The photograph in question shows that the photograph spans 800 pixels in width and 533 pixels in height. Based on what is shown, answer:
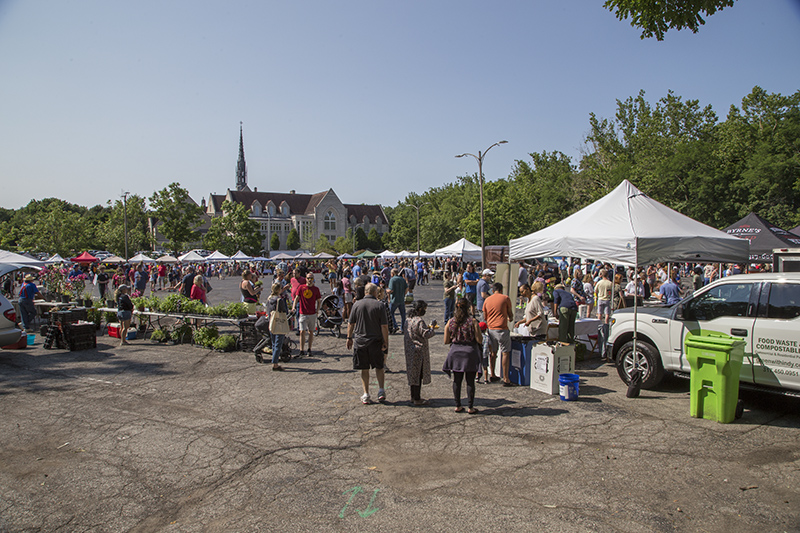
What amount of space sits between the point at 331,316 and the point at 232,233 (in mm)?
63850

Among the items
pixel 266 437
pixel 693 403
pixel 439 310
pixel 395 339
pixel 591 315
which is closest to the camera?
pixel 266 437

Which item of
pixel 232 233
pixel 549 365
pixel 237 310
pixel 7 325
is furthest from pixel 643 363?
pixel 232 233

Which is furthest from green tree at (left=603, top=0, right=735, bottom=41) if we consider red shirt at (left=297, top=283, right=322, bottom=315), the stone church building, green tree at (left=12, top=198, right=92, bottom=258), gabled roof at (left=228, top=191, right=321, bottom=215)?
gabled roof at (left=228, top=191, right=321, bottom=215)

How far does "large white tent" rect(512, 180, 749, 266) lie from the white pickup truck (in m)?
1.22

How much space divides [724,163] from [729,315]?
4756cm

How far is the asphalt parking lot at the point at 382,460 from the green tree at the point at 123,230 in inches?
2561

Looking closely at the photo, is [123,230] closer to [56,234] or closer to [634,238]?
[56,234]

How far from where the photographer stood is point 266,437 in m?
5.79

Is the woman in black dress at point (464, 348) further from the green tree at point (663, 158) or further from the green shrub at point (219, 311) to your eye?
the green tree at point (663, 158)

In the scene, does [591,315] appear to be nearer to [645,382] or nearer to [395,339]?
[395,339]

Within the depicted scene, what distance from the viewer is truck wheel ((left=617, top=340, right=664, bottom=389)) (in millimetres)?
7527

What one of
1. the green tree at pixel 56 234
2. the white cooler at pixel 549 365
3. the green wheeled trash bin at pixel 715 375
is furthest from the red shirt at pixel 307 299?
the green tree at pixel 56 234

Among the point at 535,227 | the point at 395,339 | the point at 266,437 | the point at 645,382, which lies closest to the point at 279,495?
the point at 266,437

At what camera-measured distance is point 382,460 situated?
512cm
